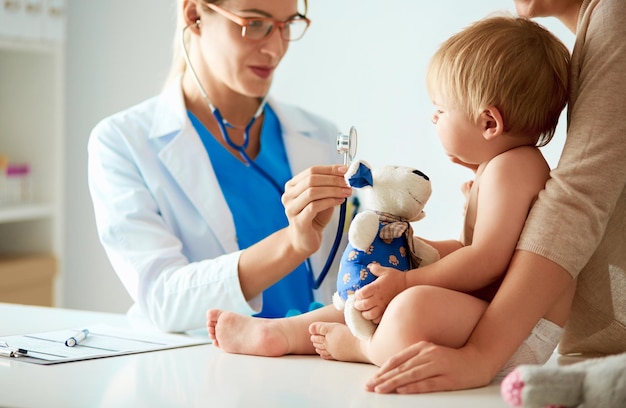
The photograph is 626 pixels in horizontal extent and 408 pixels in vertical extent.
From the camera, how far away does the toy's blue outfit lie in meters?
1.03

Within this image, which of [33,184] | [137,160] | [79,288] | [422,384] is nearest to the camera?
[422,384]

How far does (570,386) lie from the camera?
30.8 inches

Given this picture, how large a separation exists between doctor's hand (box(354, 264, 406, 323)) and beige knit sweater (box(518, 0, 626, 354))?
159 mm

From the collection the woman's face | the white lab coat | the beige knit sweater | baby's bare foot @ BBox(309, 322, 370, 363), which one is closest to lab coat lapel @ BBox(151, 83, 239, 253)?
the white lab coat

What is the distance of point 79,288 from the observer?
140 inches

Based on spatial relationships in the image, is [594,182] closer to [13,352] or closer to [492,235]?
[492,235]

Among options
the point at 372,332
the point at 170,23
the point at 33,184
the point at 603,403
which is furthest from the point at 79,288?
the point at 603,403

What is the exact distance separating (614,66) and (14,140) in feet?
8.47

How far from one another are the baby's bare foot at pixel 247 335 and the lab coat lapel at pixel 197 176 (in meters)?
0.49

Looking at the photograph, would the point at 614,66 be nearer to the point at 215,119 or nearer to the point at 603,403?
the point at 603,403

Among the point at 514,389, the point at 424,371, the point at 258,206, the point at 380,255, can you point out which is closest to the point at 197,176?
the point at 258,206

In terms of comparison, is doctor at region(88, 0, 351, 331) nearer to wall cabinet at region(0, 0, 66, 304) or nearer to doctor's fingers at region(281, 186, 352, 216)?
doctor's fingers at region(281, 186, 352, 216)

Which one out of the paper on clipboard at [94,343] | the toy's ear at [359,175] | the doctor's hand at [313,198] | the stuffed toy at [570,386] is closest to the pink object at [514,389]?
the stuffed toy at [570,386]

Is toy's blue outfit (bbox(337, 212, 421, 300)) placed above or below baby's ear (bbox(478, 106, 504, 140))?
below
